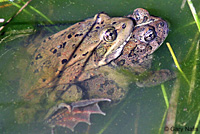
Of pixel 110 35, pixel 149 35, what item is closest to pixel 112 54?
pixel 110 35

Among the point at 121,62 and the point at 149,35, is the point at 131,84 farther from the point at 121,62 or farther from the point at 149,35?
the point at 149,35

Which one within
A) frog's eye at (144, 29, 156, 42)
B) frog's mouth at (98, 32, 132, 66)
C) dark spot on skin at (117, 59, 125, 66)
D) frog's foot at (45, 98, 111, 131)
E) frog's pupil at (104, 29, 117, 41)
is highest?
frog's pupil at (104, 29, 117, 41)

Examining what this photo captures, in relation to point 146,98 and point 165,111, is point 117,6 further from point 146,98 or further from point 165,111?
point 165,111

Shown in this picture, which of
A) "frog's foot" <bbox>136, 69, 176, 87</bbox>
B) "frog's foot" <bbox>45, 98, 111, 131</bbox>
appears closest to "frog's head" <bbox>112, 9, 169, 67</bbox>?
"frog's foot" <bbox>136, 69, 176, 87</bbox>

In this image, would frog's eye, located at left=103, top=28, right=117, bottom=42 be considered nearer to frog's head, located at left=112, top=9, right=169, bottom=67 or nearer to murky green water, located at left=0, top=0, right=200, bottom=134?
frog's head, located at left=112, top=9, right=169, bottom=67

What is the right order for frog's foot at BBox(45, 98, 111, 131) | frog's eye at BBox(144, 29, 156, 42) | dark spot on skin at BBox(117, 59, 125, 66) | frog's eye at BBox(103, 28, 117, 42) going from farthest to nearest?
dark spot on skin at BBox(117, 59, 125, 66), frog's eye at BBox(144, 29, 156, 42), frog's foot at BBox(45, 98, 111, 131), frog's eye at BBox(103, 28, 117, 42)

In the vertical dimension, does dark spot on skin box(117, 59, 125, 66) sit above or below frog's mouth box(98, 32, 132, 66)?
below

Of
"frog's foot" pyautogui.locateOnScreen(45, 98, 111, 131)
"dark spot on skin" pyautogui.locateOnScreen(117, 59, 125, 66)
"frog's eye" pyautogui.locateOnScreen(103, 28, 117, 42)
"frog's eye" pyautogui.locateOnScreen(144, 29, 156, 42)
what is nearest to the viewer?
"frog's eye" pyautogui.locateOnScreen(103, 28, 117, 42)

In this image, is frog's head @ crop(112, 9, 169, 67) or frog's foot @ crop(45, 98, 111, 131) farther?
frog's head @ crop(112, 9, 169, 67)
